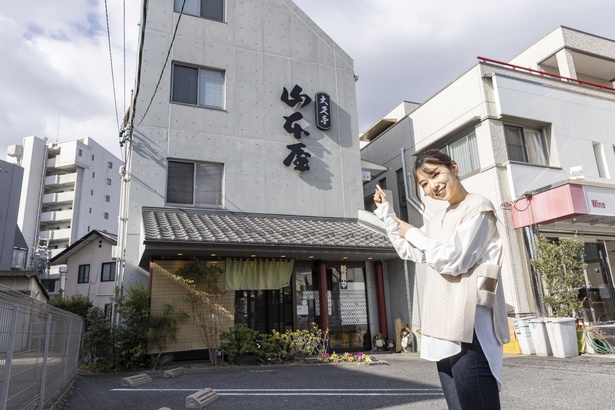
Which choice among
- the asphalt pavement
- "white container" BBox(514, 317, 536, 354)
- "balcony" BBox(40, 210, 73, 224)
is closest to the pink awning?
"white container" BBox(514, 317, 536, 354)

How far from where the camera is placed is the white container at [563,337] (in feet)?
26.7

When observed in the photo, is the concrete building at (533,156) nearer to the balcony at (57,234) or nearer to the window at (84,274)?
the window at (84,274)

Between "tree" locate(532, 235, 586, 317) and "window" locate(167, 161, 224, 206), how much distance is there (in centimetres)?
812

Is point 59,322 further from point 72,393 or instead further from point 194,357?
point 194,357

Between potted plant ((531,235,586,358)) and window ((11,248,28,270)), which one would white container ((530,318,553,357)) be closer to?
potted plant ((531,235,586,358))

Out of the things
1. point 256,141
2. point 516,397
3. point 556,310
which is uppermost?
point 256,141

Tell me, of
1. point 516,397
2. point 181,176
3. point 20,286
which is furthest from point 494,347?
point 20,286

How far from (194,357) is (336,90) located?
890cm

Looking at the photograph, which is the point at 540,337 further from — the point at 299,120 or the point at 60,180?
the point at 60,180

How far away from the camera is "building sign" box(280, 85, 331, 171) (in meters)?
11.7

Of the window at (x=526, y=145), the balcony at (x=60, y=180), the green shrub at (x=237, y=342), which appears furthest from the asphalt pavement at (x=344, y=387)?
the balcony at (x=60, y=180)

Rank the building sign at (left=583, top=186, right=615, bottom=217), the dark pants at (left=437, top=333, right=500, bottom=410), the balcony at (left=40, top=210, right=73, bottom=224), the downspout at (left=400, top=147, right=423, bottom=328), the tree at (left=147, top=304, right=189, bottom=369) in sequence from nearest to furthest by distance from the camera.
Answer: the dark pants at (left=437, top=333, right=500, bottom=410), the tree at (left=147, top=304, right=189, bottom=369), the building sign at (left=583, top=186, right=615, bottom=217), the downspout at (left=400, top=147, right=423, bottom=328), the balcony at (left=40, top=210, right=73, bottom=224)

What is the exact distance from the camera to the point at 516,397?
15.6 feet

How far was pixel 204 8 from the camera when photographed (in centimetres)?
1182
